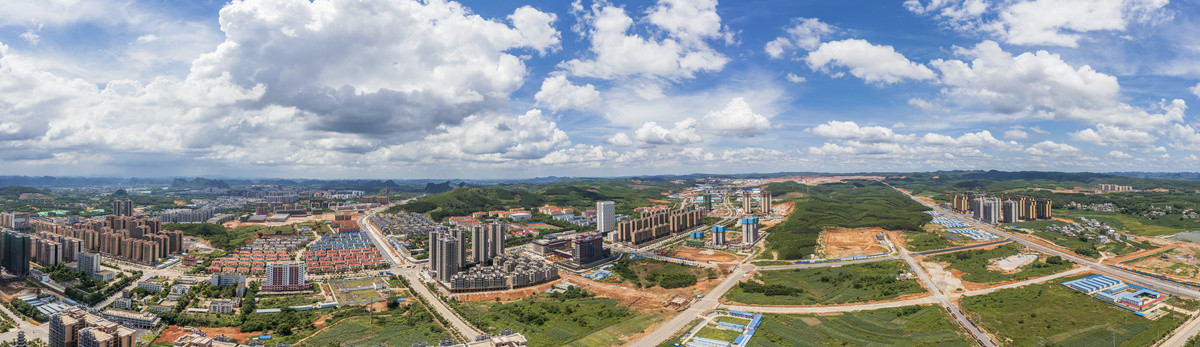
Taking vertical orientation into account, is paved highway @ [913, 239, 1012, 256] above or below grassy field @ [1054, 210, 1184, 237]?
below

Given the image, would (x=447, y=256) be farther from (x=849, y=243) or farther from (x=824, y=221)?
(x=824, y=221)

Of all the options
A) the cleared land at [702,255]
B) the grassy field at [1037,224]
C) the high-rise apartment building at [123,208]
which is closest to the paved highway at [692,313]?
the cleared land at [702,255]

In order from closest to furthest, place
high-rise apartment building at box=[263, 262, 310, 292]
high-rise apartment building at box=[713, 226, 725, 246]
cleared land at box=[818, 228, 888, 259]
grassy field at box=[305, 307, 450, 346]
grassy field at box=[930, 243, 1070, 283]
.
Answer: grassy field at box=[305, 307, 450, 346] < high-rise apartment building at box=[263, 262, 310, 292] < grassy field at box=[930, 243, 1070, 283] < cleared land at box=[818, 228, 888, 259] < high-rise apartment building at box=[713, 226, 725, 246]

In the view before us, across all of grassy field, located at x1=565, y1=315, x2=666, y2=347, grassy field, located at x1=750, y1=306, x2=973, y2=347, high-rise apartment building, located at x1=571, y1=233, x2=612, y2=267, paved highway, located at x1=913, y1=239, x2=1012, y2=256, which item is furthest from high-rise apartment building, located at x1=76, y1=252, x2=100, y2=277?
paved highway, located at x1=913, y1=239, x2=1012, y2=256

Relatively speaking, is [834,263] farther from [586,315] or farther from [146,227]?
[146,227]

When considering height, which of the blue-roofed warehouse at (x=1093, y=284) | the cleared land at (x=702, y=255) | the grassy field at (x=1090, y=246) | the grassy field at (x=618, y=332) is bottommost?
the grassy field at (x=618, y=332)

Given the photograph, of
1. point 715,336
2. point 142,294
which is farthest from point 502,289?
point 142,294

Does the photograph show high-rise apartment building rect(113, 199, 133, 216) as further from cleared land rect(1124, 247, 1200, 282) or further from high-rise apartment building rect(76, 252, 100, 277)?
cleared land rect(1124, 247, 1200, 282)

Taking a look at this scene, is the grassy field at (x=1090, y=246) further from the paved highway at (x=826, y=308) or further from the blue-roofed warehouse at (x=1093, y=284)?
the paved highway at (x=826, y=308)
